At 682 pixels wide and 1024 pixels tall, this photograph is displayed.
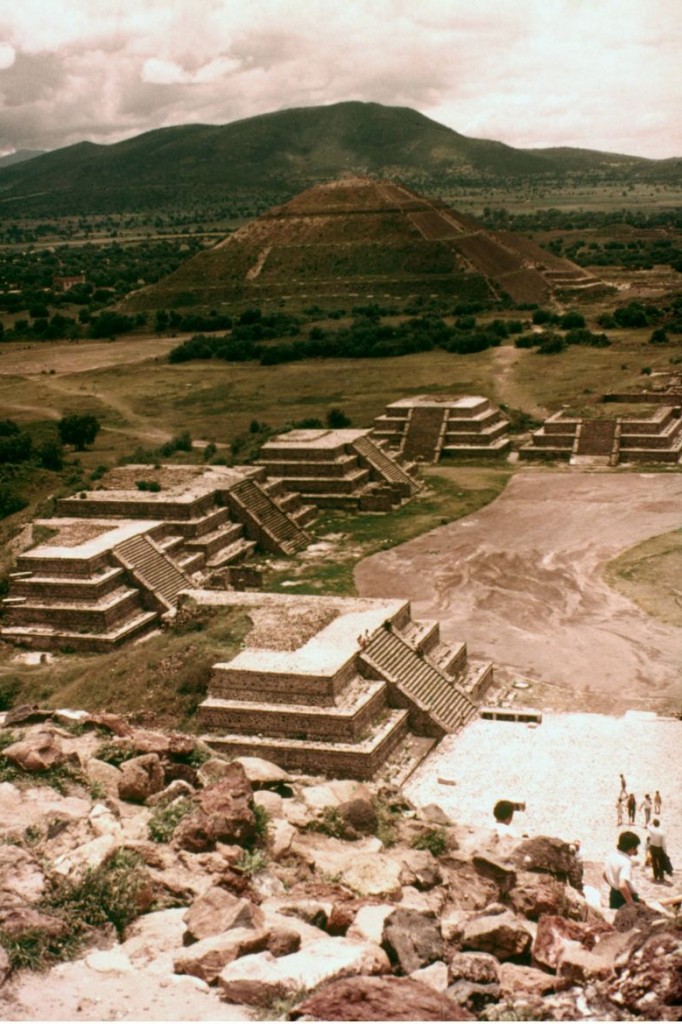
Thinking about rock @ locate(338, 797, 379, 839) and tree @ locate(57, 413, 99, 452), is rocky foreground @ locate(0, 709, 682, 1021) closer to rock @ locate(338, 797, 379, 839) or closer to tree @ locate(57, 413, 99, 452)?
rock @ locate(338, 797, 379, 839)

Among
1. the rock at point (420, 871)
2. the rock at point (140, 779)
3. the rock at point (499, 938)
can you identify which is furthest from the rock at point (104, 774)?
A: the rock at point (499, 938)

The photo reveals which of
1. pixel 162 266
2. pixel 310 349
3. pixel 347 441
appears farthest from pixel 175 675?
pixel 162 266

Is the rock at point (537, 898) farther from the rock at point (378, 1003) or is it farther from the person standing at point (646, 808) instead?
the person standing at point (646, 808)

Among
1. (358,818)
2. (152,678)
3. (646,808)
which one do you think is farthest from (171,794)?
(152,678)

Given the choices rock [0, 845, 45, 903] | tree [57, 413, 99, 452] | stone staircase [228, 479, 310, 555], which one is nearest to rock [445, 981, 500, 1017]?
rock [0, 845, 45, 903]

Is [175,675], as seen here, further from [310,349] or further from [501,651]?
[310,349]

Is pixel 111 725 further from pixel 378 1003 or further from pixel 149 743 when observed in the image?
pixel 378 1003
